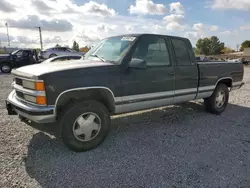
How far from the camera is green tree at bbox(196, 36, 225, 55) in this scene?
57.8m

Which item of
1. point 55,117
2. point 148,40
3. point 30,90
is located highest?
point 148,40

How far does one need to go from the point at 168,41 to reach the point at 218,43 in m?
62.1

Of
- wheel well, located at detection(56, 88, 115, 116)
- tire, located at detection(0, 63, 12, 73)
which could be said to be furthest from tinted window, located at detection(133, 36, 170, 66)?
tire, located at detection(0, 63, 12, 73)

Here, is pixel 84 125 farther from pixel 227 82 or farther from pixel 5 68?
pixel 5 68

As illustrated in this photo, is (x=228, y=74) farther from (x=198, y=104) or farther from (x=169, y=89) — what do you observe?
(x=169, y=89)

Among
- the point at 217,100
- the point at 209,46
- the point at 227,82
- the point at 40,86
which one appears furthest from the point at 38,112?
the point at 209,46

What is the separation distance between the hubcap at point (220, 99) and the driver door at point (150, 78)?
6.20 ft

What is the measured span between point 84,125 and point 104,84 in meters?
0.74

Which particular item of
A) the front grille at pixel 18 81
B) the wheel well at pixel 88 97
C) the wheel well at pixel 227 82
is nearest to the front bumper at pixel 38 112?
the wheel well at pixel 88 97

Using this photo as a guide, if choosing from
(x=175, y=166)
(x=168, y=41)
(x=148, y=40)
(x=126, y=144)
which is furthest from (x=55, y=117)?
(x=168, y=41)

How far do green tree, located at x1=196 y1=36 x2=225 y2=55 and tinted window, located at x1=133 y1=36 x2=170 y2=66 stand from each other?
58416mm

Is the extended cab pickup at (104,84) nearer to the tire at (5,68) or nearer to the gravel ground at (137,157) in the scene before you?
the gravel ground at (137,157)

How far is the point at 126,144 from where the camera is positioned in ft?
12.2

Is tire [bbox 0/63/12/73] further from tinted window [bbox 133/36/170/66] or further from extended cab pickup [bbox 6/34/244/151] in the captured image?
tinted window [bbox 133/36/170/66]
